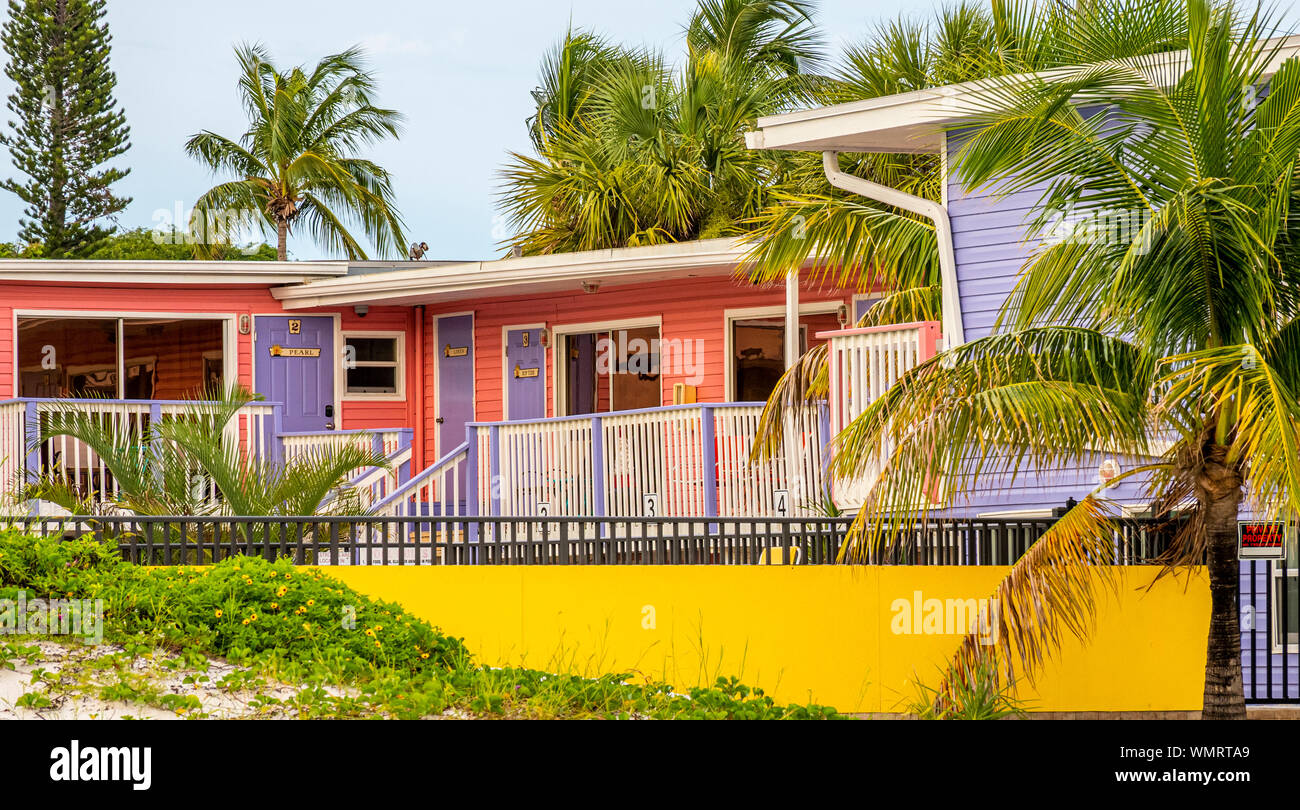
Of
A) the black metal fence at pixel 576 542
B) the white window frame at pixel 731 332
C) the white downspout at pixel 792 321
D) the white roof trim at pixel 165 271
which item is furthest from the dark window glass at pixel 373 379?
the black metal fence at pixel 576 542

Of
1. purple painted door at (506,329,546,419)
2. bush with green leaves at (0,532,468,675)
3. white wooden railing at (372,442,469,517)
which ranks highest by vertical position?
purple painted door at (506,329,546,419)

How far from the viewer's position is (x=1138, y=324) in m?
8.65

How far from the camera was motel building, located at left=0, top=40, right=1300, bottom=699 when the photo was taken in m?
11.9

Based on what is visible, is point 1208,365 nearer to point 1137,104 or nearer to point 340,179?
point 1137,104

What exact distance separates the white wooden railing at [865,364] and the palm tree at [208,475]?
3.91 m

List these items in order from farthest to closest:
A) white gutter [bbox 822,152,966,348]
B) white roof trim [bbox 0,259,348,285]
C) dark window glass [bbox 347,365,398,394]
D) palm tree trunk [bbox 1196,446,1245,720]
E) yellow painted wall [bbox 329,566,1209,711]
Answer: dark window glass [bbox 347,365,398,394]
white roof trim [bbox 0,259,348,285]
white gutter [bbox 822,152,966,348]
yellow painted wall [bbox 329,566,1209,711]
palm tree trunk [bbox 1196,446,1245,720]

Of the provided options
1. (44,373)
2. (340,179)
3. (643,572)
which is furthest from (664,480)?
(340,179)

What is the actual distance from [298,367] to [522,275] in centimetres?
344

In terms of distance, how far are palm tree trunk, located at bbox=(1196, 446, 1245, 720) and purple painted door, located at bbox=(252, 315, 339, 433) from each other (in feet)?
38.1

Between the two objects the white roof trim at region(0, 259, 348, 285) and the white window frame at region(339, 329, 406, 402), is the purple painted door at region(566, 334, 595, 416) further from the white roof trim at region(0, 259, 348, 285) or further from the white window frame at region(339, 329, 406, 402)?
the white roof trim at region(0, 259, 348, 285)

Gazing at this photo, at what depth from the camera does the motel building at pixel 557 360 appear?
468 inches

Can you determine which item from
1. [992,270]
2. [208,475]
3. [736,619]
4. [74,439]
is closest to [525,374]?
[74,439]

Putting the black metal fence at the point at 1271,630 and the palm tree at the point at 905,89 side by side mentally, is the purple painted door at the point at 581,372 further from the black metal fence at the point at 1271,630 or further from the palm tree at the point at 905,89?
the black metal fence at the point at 1271,630

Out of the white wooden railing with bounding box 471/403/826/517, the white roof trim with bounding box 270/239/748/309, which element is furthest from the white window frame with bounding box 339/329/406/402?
the white wooden railing with bounding box 471/403/826/517
